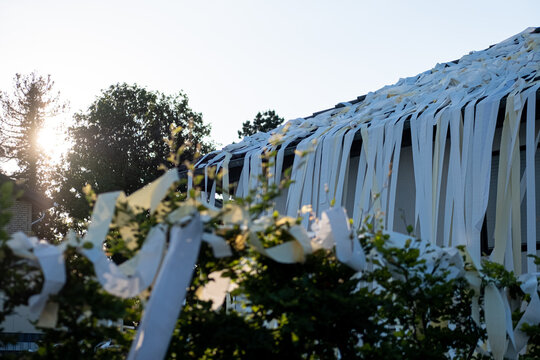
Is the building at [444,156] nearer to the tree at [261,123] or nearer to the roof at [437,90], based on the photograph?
the roof at [437,90]

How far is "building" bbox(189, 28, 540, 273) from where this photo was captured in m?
6.05

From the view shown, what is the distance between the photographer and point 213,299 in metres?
2.88

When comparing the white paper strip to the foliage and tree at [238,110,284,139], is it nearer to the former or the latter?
the foliage

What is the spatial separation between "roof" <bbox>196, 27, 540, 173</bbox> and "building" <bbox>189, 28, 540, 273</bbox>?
0.02 metres

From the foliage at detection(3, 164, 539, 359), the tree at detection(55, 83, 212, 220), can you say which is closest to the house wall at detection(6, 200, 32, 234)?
the tree at detection(55, 83, 212, 220)

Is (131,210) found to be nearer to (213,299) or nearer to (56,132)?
(213,299)

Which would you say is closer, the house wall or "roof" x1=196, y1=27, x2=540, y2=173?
"roof" x1=196, y1=27, x2=540, y2=173

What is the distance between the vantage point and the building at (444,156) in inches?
238

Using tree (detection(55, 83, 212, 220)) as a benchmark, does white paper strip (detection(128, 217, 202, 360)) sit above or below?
below

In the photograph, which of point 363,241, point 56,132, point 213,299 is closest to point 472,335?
point 363,241

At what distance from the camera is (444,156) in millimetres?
7469

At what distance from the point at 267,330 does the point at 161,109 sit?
30552 mm

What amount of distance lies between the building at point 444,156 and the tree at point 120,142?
20968mm

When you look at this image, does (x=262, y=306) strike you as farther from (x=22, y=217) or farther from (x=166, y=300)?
(x=22, y=217)
